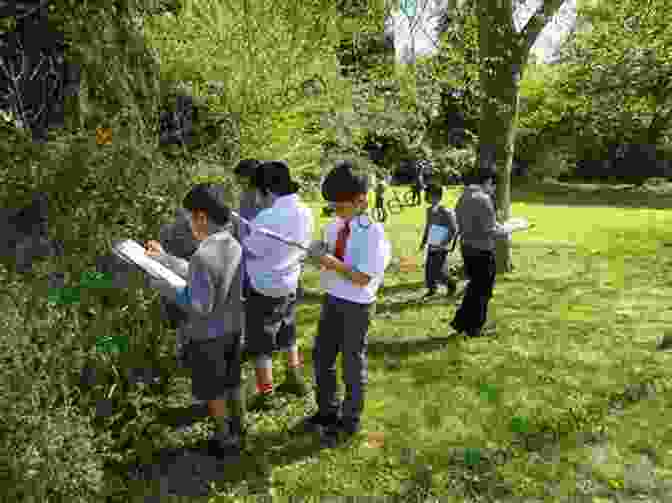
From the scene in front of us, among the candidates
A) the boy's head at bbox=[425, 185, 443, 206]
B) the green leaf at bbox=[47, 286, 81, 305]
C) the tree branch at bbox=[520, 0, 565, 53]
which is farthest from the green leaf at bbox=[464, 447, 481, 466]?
the tree branch at bbox=[520, 0, 565, 53]

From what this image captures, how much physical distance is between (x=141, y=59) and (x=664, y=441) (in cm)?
595

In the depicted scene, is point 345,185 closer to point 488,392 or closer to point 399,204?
point 488,392

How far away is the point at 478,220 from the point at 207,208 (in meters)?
3.27

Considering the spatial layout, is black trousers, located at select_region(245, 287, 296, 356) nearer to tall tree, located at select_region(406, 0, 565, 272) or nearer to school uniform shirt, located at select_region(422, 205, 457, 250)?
school uniform shirt, located at select_region(422, 205, 457, 250)

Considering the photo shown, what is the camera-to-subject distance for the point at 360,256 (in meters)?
3.45

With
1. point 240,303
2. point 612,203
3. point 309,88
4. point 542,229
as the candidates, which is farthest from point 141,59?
point 612,203

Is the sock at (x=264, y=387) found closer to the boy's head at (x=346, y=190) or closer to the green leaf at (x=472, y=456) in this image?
the green leaf at (x=472, y=456)

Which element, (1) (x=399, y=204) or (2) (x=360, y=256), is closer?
(2) (x=360, y=256)

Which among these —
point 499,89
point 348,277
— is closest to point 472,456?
point 348,277

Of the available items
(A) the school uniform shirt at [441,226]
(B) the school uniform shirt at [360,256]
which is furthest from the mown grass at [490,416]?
(B) the school uniform shirt at [360,256]

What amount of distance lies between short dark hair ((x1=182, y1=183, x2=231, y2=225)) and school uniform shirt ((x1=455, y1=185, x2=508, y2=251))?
318 cm

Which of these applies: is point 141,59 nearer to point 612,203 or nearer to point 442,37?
point 442,37

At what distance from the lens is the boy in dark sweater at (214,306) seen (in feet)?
10.2

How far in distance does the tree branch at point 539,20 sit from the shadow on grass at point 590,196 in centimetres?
1967
